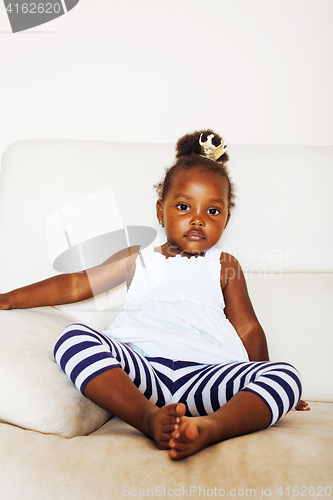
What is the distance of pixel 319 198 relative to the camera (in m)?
1.15

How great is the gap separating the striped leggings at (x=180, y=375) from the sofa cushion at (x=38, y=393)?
0.03m

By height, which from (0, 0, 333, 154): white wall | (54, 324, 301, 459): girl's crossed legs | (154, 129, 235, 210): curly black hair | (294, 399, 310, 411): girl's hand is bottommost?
(294, 399, 310, 411): girl's hand

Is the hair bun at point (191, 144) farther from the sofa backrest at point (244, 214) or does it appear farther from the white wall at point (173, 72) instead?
the white wall at point (173, 72)

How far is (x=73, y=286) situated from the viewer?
100 centimetres

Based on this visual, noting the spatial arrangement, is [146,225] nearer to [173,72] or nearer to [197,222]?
[197,222]

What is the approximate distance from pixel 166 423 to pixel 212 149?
2.72ft

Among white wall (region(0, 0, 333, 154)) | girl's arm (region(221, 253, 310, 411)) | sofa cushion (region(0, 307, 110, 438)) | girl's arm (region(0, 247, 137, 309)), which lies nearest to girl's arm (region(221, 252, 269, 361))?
girl's arm (region(221, 253, 310, 411))

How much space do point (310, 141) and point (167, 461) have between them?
139 centimetres

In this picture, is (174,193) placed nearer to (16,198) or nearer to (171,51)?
(16,198)

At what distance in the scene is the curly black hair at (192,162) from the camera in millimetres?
1082

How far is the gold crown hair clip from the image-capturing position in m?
1.13

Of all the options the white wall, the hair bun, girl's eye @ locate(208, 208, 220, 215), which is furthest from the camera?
the white wall

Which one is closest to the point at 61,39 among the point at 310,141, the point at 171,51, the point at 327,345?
the point at 171,51

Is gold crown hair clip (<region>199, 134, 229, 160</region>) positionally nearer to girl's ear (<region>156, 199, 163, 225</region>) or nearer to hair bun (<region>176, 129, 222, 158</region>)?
hair bun (<region>176, 129, 222, 158</region>)
